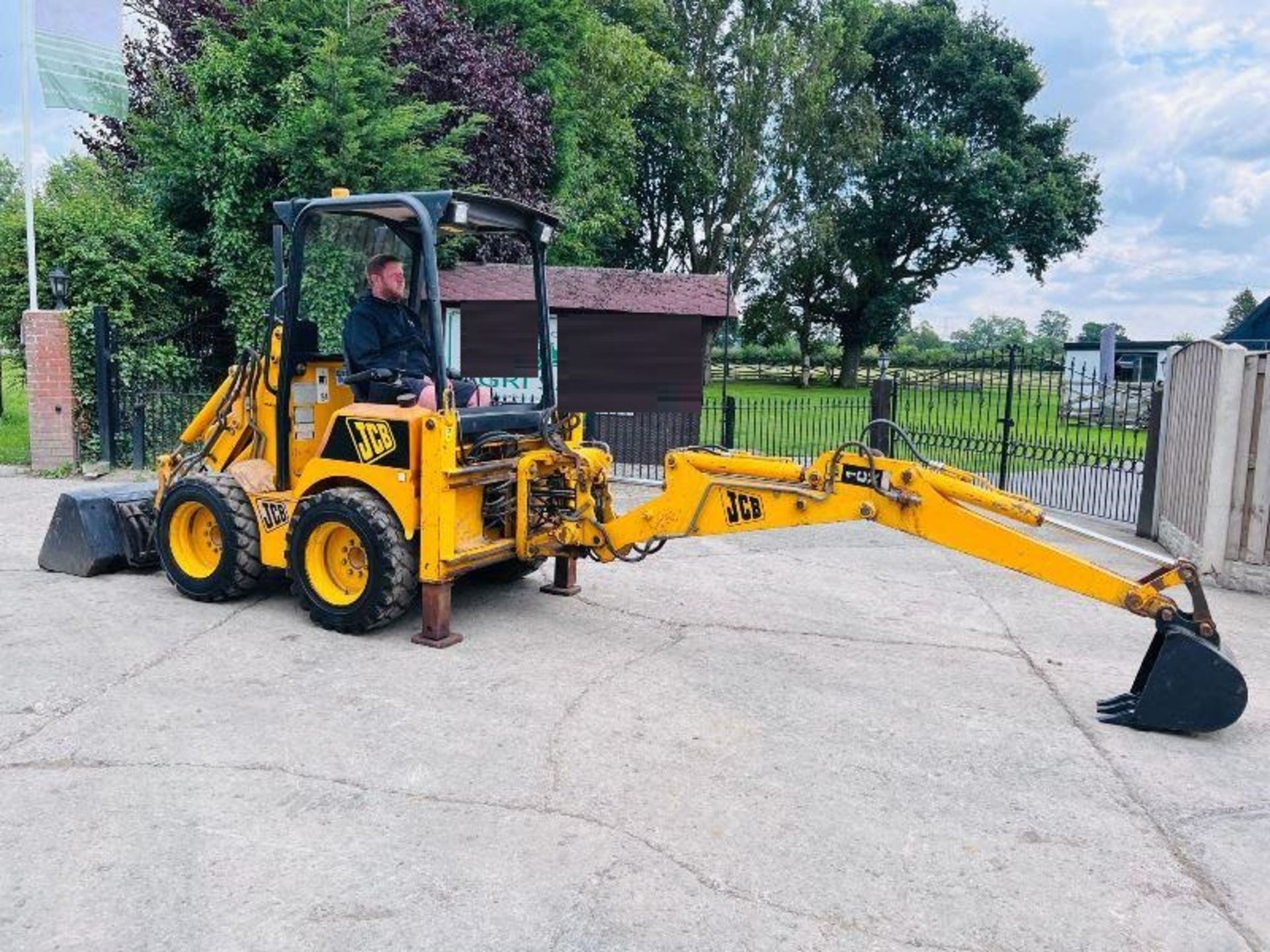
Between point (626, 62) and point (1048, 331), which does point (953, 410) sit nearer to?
point (626, 62)

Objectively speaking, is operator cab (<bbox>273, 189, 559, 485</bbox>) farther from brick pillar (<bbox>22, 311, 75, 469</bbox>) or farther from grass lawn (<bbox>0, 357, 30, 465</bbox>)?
grass lawn (<bbox>0, 357, 30, 465</bbox>)

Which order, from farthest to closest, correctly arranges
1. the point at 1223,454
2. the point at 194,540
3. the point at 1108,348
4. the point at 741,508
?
the point at 1108,348, the point at 1223,454, the point at 194,540, the point at 741,508

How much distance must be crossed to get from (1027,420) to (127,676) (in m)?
10.1

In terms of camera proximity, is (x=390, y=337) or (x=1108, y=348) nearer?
(x=390, y=337)

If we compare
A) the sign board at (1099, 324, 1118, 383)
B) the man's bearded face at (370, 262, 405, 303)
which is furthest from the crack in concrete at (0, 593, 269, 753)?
the sign board at (1099, 324, 1118, 383)

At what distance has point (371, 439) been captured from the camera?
5945 mm

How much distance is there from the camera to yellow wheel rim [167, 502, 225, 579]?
674 cm

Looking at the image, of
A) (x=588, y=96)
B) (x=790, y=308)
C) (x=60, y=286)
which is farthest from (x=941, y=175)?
(x=60, y=286)

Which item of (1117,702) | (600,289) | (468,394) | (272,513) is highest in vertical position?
(600,289)

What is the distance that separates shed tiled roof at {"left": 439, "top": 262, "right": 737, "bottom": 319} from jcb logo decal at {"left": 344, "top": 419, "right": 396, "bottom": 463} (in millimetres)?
7690

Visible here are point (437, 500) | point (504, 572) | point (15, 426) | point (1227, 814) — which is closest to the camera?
point (1227, 814)

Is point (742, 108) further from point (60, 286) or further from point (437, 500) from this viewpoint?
point (437, 500)

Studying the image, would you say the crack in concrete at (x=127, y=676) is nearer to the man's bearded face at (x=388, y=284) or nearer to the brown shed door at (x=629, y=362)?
the man's bearded face at (x=388, y=284)

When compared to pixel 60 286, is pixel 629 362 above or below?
below
